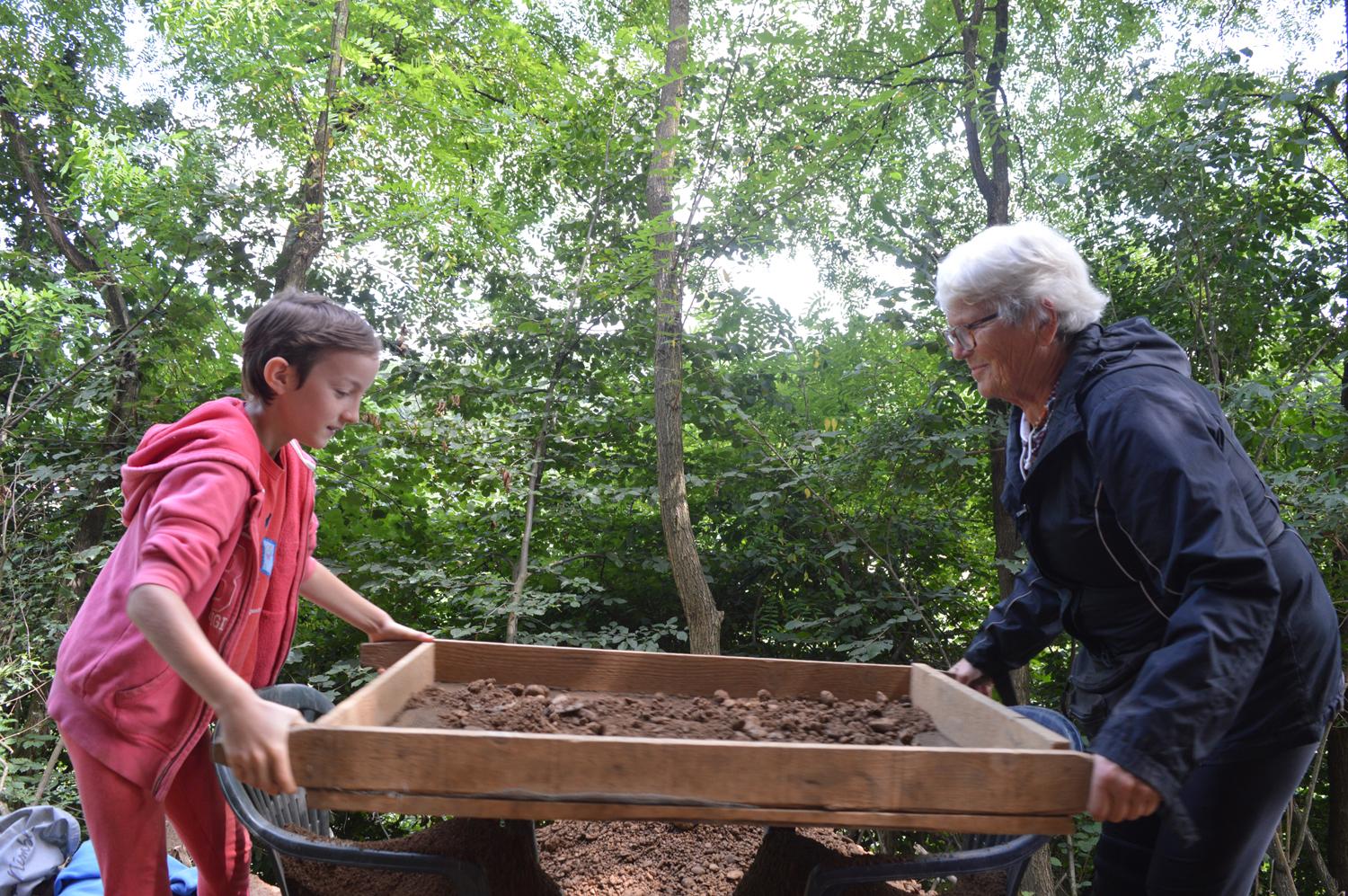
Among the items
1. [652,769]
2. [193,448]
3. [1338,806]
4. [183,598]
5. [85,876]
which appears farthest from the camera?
[1338,806]

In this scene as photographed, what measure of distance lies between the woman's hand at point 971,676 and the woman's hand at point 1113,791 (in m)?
0.82

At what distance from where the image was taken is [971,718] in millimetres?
1711

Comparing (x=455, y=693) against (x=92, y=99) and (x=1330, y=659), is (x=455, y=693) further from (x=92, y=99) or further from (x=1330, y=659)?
(x=92, y=99)

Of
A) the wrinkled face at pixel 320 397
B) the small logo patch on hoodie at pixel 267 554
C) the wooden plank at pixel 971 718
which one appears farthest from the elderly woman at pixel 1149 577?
the small logo patch on hoodie at pixel 267 554

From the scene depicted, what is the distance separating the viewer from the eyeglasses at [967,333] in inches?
71.7

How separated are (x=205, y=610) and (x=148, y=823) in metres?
0.37

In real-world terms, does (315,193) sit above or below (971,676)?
above

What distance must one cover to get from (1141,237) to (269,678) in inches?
167

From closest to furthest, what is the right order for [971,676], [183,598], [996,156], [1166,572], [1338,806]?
[1166,572], [183,598], [971,676], [996,156], [1338,806]

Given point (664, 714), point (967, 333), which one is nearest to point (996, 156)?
point (967, 333)

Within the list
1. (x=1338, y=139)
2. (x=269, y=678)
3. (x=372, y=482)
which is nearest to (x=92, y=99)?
(x=372, y=482)

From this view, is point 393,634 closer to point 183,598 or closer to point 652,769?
point 183,598

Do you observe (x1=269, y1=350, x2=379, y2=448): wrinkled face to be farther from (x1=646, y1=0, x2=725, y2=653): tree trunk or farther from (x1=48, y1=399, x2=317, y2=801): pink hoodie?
(x1=646, y1=0, x2=725, y2=653): tree trunk

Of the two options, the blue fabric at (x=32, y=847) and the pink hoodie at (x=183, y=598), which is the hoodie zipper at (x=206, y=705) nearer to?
the pink hoodie at (x=183, y=598)
